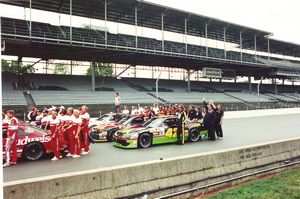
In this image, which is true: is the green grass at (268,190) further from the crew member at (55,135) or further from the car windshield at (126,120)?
the car windshield at (126,120)

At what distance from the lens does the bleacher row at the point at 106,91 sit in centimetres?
2820

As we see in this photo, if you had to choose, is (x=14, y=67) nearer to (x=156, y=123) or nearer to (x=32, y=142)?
(x=156, y=123)

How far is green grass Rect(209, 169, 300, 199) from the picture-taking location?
7500 mm

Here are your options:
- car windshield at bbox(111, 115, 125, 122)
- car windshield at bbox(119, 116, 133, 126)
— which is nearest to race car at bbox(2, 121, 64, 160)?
car windshield at bbox(119, 116, 133, 126)

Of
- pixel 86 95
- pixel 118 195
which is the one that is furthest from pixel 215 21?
pixel 118 195

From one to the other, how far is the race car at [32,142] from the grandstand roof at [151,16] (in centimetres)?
1708

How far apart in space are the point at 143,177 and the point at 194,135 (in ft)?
23.0

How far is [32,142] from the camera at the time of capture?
9.31 metres

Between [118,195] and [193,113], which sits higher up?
[193,113]

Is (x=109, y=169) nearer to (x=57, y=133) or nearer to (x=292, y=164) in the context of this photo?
(x=57, y=133)

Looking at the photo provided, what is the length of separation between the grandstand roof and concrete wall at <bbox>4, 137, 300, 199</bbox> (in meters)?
21.0

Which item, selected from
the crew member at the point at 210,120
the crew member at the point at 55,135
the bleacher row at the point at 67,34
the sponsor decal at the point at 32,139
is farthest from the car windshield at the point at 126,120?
the bleacher row at the point at 67,34

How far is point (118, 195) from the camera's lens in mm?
6293

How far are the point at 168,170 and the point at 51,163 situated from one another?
12.6 feet
